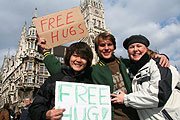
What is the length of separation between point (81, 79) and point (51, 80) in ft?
1.69

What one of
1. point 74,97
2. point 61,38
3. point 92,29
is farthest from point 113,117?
point 92,29

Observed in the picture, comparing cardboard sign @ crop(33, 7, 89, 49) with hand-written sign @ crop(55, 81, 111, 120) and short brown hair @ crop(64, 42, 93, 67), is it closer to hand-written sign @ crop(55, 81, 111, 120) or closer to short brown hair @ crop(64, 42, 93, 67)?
short brown hair @ crop(64, 42, 93, 67)

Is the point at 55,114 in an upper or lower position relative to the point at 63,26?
lower

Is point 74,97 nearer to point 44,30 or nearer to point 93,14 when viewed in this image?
point 44,30

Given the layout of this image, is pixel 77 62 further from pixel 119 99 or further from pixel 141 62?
pixel 141 62

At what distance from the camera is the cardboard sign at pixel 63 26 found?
3.17m

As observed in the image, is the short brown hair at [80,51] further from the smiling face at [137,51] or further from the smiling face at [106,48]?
the smiling face at [137,51]

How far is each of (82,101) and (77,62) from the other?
0.69 meters

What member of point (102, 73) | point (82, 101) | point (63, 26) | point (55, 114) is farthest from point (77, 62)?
point (63, 26)

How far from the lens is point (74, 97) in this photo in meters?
2.03

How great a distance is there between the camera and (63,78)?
2254mm

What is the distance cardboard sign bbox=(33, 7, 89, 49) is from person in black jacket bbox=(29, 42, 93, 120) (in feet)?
2.32

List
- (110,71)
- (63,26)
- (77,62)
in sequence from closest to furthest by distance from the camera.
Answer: (77,62) → (110,71) → (63,26)

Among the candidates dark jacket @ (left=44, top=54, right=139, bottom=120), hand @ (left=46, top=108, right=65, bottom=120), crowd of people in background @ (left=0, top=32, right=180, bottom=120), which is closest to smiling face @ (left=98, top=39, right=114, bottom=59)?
crowd of people in background @ (left=0, top=32, right=180, bottom=120)
